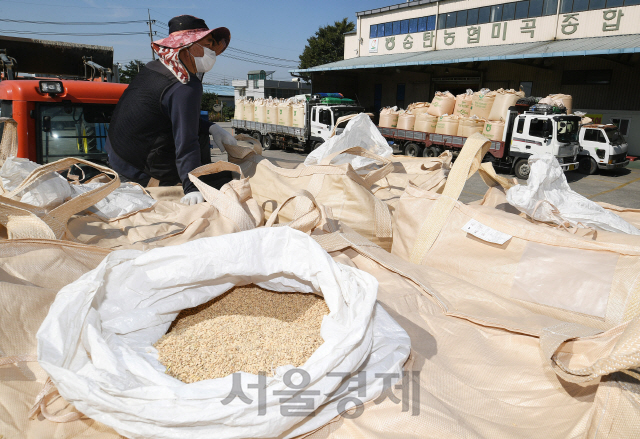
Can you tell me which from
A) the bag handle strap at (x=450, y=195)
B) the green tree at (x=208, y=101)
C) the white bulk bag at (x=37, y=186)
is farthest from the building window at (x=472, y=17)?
the green tree at (x=208, y=101)

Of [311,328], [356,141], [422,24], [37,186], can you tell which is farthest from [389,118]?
[311,328]

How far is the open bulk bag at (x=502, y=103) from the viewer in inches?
462

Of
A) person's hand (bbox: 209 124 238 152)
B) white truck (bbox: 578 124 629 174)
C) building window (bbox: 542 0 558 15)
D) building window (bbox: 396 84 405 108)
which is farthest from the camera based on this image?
building window (bbox: 396 84 405 108)

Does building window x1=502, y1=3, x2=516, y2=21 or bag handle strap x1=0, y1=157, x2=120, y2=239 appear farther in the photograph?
building window x1=502, y1=3, x2=516, y2=21

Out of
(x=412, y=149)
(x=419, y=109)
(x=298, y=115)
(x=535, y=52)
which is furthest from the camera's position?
(x=535, y=52)

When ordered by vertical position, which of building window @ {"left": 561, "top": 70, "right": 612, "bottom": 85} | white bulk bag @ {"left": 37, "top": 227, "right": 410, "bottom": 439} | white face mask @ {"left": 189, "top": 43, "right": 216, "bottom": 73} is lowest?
white bulk bag @ {"left": 37, "top": 227, "right": 410, "bottom": 439}

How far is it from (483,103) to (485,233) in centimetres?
1218

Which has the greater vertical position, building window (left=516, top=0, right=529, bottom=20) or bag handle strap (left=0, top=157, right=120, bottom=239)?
building window (left=516, top=0, right=529, bottom=20)

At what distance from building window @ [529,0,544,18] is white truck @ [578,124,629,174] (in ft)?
28.9

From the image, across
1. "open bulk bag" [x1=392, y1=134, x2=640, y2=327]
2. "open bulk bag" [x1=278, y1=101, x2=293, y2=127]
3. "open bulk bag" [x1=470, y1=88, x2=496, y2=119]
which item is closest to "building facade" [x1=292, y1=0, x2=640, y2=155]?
"open bulk bag" [x1=470, y1=88, x2=496, y2=119]

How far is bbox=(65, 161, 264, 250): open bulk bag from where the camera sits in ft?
5.56

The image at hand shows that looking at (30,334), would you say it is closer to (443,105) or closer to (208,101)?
(443,105)

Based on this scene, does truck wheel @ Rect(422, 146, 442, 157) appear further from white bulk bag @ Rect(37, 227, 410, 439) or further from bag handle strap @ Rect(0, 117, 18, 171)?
white bulk bag @ Rect(37, 227, 410, 439)

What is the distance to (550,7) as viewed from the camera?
57.9ft
